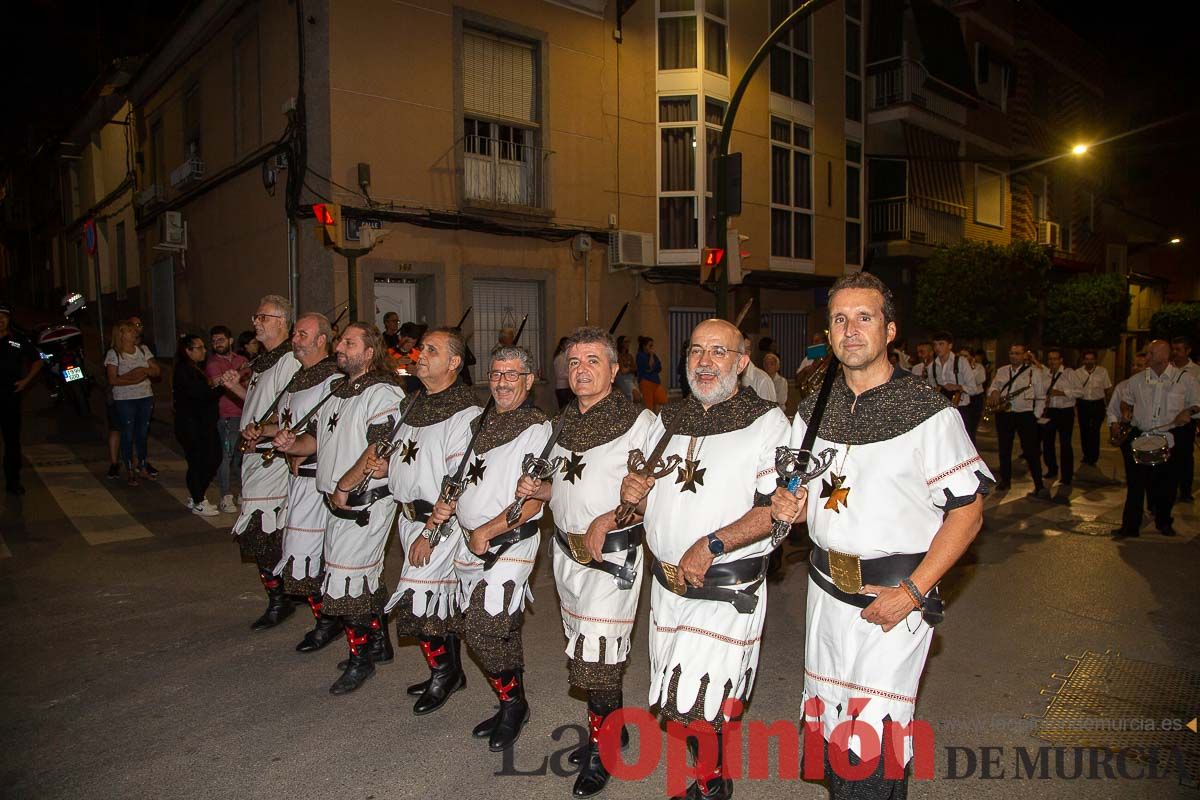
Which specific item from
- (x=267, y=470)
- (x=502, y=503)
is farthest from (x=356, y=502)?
(x=267, y=470)

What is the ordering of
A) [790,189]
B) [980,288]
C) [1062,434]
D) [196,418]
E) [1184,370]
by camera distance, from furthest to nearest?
[980,288]
[790,189]
[1062,434]
[196,418]
[1184,370]

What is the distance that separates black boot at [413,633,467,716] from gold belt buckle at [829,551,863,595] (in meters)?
2.38

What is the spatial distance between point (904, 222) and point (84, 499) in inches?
762

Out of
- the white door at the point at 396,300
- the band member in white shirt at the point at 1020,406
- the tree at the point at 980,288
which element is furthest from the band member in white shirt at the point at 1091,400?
the white door at the point at 396,300

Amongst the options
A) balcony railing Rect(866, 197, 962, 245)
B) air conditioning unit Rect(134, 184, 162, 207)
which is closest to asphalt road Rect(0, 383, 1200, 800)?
air conditioning unit Rect(134, 184, 162, 207)

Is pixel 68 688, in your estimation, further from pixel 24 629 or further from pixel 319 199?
pixel 319 199

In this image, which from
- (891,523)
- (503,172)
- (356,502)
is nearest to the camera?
(891,523)

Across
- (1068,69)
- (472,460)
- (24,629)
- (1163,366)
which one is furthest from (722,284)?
(1068,69)

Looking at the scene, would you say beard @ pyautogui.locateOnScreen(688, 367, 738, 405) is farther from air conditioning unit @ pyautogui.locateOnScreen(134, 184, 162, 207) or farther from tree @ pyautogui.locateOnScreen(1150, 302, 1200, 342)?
tree @ pyautogui.locateOnScreen(1150, 302, 1200, 342)

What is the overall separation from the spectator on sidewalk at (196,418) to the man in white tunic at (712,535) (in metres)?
7.13

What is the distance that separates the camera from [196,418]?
8.76 metres

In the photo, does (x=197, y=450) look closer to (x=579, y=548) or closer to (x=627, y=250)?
(x=579, y=548)

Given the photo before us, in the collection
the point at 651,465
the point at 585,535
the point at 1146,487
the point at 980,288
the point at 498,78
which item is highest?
the point at 498,78

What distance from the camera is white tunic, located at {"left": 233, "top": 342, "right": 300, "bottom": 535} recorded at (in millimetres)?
5430
